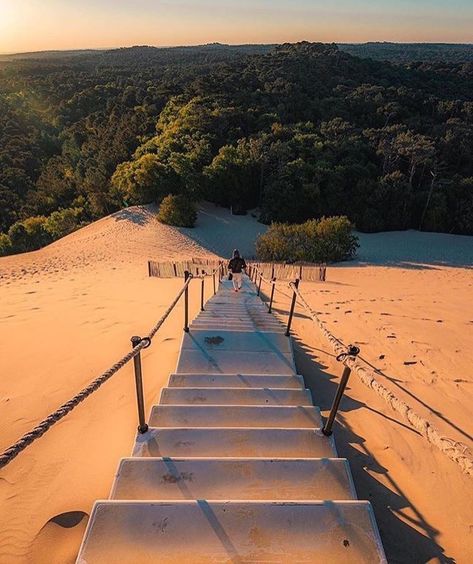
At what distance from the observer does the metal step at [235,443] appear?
293 centimetres

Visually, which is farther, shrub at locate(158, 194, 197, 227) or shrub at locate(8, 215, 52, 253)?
shrub at locate(158, 194, 197, 227)

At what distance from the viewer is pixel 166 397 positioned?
146 inches

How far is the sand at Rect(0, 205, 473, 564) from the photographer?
9.95 feet

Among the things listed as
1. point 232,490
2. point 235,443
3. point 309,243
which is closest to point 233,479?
point 232,490

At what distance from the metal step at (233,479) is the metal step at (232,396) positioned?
3.32 feet

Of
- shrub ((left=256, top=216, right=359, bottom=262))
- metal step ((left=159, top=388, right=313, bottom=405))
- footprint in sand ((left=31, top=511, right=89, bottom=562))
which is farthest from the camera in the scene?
shrub ((left=256, top=216, right=359, bottom=262))

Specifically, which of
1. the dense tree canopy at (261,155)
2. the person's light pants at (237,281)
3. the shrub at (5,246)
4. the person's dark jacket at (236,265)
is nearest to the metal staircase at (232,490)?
the person's light pants at (237,281)

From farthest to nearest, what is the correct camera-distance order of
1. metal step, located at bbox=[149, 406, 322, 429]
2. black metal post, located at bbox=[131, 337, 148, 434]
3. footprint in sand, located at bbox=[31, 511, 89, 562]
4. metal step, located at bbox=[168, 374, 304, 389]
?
metal step, located at bbox=[168, 374, 304, 389] < metal step, located at bbox=[149, 406, 322, 429] < black metal post, located at bbox=[131, 337, 148, 434] < footprint in sand, located at bbox=[31, 511, 89, 562]

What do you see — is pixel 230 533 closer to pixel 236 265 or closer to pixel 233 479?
pixel 233 479

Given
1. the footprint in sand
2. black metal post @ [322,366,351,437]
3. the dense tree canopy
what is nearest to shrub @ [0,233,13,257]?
the dense tree canopy

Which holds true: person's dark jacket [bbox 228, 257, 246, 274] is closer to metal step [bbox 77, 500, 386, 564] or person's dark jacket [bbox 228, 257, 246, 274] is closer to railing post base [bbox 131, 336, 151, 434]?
railing post base [bbox 131, 336, 151, 434]

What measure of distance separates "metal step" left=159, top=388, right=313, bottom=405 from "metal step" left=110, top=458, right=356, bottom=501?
101 centimetres

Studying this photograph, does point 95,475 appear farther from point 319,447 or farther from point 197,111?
point 197,111

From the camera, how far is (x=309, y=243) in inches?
831
